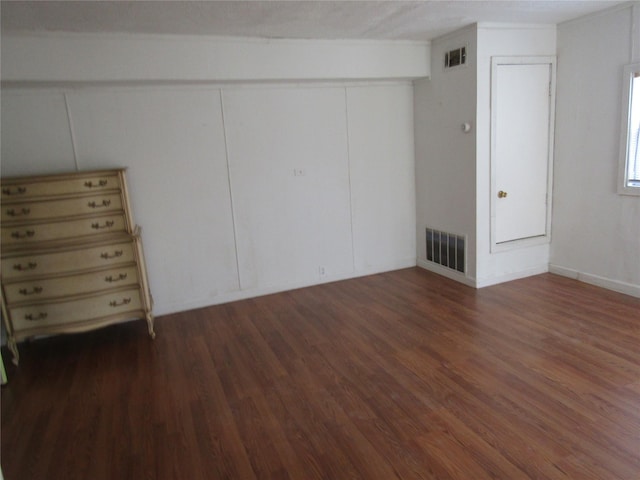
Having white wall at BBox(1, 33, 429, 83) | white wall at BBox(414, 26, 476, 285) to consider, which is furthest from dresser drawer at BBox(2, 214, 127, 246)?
white wall at BBox(414, 26, 476, 285)

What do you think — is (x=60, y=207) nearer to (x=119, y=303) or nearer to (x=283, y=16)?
(x=119, y=303)

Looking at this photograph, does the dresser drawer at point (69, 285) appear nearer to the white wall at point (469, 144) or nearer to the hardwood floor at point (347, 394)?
the hardwood floor at point (347, 394)

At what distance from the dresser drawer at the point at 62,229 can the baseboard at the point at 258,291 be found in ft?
3.49

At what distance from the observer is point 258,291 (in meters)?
4.79

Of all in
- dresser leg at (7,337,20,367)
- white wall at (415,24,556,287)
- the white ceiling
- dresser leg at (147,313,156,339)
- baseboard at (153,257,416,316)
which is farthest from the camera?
baseboard at (153,257,416,316)

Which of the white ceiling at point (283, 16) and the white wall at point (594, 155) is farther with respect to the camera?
the white wall at point (594, 155)

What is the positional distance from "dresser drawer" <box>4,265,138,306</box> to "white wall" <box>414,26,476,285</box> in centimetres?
317

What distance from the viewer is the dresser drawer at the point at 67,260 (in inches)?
134

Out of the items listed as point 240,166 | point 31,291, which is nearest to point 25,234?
point 31,291

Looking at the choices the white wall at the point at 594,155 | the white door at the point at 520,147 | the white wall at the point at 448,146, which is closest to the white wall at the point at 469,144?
the white wall at the point at 448,146

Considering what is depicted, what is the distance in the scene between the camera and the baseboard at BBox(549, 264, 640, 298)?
160 inches

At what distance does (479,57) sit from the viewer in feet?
13.5

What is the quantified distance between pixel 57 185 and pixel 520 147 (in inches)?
166

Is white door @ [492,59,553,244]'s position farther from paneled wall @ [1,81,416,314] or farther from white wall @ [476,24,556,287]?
paneled wall @ [1,81,416,314]
